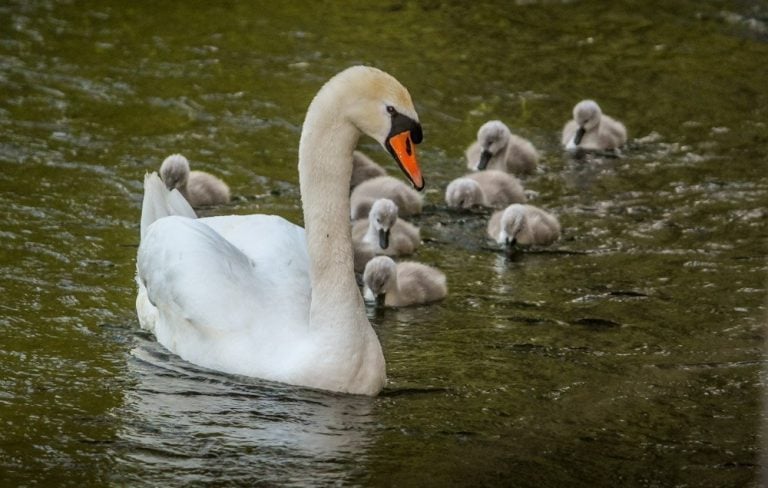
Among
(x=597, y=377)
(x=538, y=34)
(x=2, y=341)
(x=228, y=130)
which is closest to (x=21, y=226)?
(x=2, y=341)

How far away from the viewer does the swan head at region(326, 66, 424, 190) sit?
746cm

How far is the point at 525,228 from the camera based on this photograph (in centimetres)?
1068

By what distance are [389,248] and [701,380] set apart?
2.99 meters

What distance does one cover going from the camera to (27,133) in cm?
1222

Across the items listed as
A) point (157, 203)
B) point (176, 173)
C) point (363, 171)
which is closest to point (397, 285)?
point (157, 203)

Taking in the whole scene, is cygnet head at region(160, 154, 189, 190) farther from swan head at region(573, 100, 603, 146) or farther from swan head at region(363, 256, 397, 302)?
swan head at region(573, 100, 603, 146)

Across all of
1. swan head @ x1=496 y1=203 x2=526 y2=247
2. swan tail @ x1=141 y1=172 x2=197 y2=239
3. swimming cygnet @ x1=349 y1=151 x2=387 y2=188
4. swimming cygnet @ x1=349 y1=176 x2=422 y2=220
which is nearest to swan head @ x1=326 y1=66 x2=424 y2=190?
swan tail @ x1=141 y1=172 x2=197 y2=239

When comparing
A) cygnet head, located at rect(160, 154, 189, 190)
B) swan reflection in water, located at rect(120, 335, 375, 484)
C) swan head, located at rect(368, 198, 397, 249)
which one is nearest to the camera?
swan reflection in water, located at rect(120, 335, 375, 484)

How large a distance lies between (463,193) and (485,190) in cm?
35

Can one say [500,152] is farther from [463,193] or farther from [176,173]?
[176,173]

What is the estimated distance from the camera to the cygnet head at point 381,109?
24.5 ft

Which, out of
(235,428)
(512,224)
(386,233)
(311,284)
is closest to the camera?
(235,428)

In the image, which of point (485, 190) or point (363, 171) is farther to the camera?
point (363, 171)

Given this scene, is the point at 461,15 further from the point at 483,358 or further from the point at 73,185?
the point at 483,358
